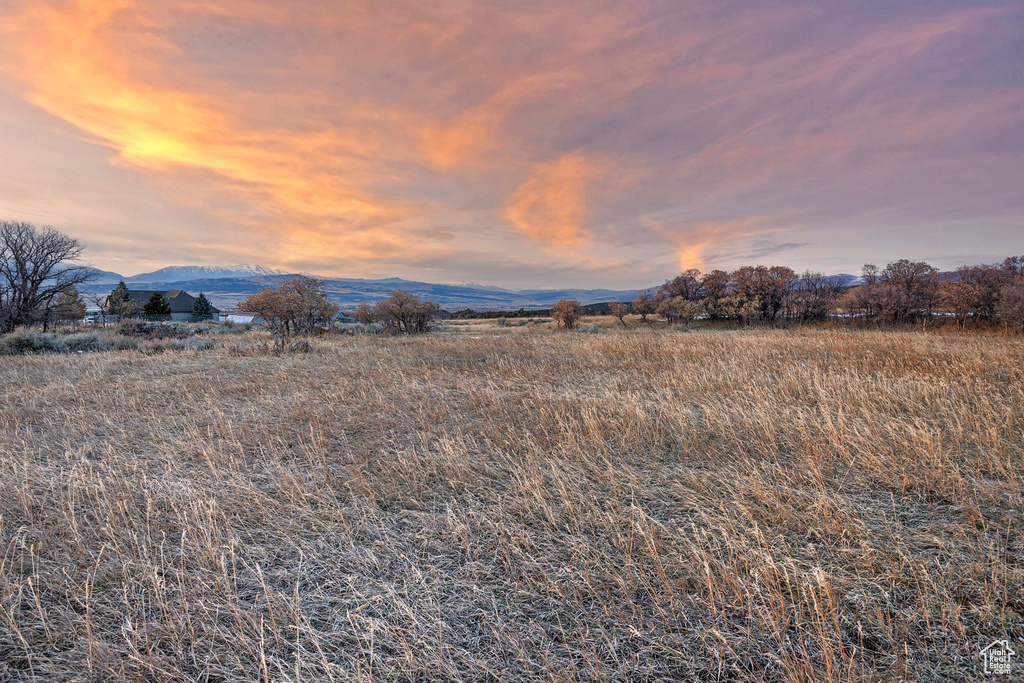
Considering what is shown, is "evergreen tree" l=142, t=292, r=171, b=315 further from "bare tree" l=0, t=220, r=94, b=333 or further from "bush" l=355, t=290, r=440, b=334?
"bush" l=355, t=290, r=440, b=334

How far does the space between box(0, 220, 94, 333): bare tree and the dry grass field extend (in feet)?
91.0

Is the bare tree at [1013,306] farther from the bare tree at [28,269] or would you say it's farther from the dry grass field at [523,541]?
the bare tree at [28,269]

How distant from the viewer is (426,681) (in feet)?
6.52

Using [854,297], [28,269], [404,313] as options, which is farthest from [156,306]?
[854,297]

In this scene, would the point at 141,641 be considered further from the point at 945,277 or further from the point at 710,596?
the point at 945,277

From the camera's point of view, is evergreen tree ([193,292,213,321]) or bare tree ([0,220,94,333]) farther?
evergreen tree ([193,292,213,321])

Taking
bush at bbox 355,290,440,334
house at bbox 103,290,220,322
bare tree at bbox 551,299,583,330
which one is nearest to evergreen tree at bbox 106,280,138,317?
house at bbox 103,290,220,322

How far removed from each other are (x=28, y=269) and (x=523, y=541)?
3924 cm

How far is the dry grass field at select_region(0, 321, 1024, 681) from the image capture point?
2.09 meters

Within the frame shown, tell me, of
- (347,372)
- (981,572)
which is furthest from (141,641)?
(347,372)

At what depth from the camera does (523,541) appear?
3070 mm

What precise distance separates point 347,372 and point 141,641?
32.5 feet

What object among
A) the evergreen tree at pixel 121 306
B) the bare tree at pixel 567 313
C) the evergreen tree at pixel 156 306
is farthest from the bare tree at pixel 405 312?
the evergreen tree at pixel 156 306

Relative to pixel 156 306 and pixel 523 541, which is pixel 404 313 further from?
pixel 156 306
